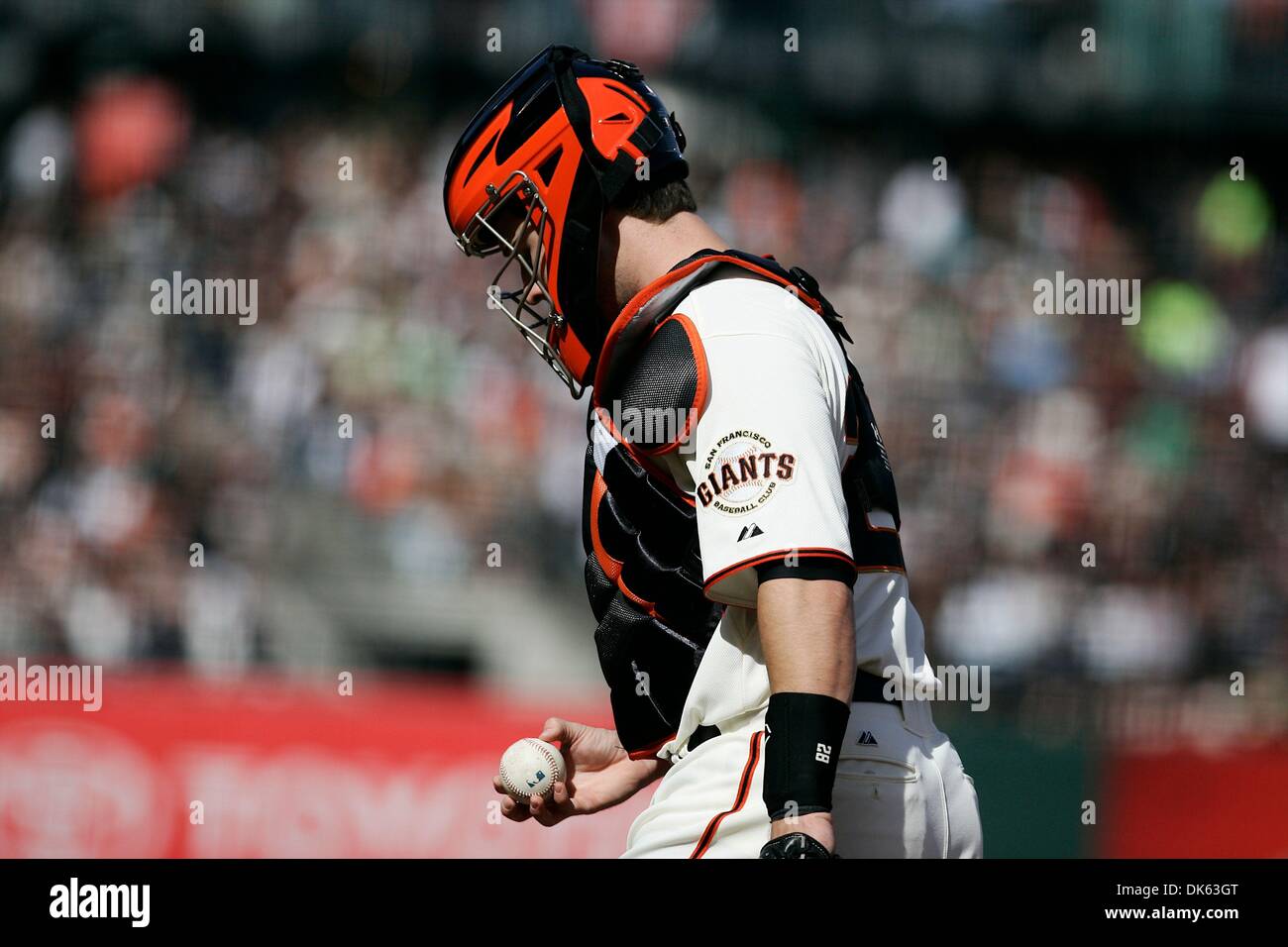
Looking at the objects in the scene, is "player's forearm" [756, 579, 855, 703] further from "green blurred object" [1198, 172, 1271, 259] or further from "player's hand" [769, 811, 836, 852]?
"green blurred object" [1198, 172, 1271, 259]

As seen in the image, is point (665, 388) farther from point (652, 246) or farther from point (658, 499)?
point (652, 246)

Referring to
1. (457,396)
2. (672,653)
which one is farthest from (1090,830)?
(672,653)

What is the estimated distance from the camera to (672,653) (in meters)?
2.65

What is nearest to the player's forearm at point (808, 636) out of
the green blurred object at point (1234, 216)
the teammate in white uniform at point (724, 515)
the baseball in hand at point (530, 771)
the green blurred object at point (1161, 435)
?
the teammate in white uniform at point (724, 515)

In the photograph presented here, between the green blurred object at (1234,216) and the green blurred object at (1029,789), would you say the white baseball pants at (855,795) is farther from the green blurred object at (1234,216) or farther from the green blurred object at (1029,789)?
the green blurred object at (1234,216)

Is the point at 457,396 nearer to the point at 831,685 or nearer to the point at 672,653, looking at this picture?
the point at 672,653

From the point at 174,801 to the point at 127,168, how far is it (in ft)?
14.2

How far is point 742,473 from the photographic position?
2.26 metres

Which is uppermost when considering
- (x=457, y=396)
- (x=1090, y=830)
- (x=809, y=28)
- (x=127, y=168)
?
(x=809, y=28)

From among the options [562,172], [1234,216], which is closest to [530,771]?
[562,172]

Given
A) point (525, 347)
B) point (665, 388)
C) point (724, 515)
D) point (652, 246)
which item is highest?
point (525, 347)

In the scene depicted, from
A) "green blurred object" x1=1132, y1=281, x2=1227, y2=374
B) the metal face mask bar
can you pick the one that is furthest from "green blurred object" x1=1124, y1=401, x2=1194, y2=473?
the metal face mask bar

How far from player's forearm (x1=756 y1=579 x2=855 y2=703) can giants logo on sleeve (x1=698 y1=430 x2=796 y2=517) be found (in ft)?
0.48

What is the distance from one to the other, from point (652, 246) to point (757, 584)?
32.5 inches
